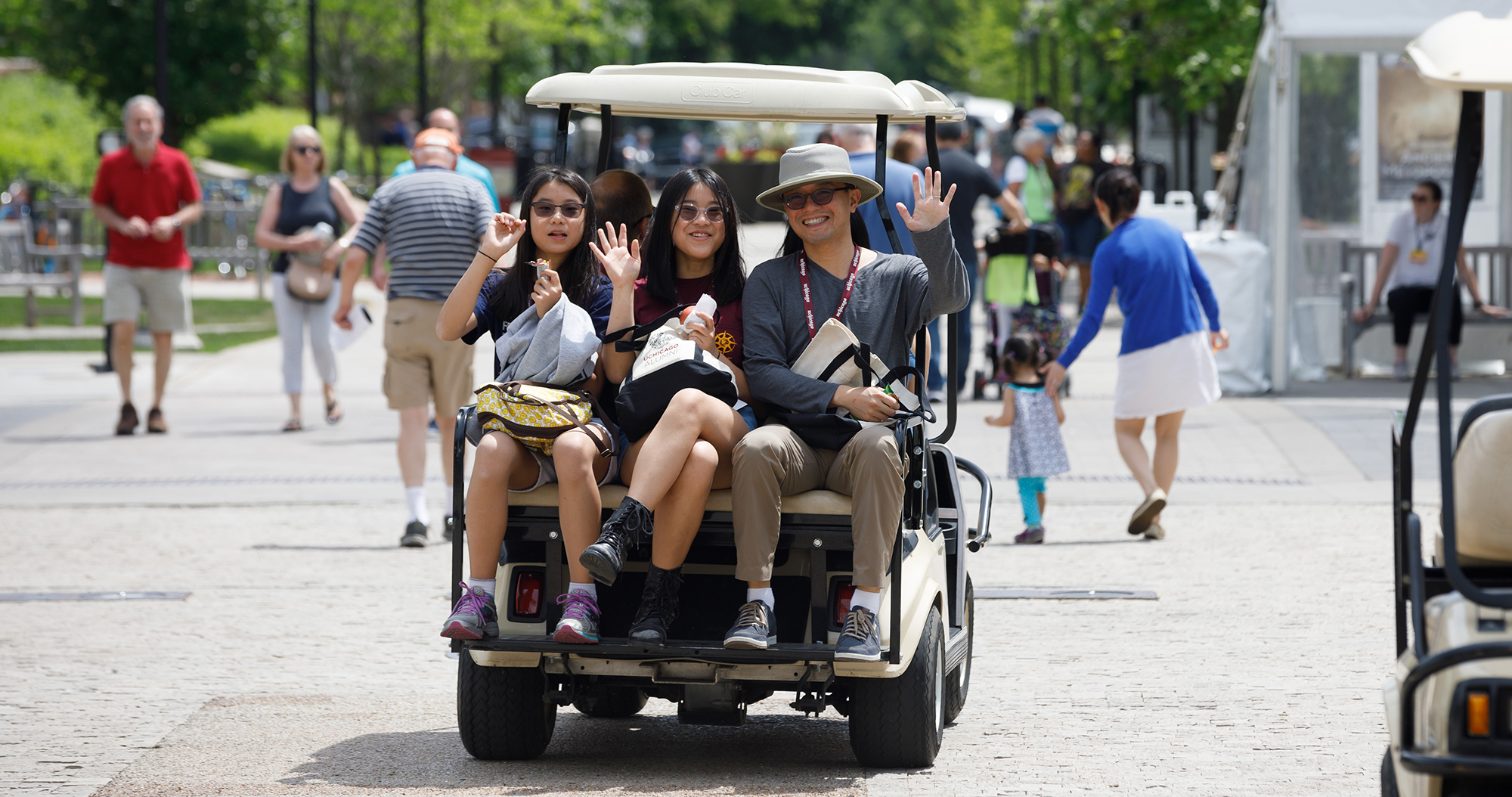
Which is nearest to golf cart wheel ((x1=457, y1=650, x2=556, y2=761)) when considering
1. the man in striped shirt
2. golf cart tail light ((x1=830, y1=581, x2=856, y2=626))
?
golf cart tail light ((x1=830, y1=581, x2=856, y2=626))

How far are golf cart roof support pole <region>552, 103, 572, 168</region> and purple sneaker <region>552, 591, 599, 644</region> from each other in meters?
1.50

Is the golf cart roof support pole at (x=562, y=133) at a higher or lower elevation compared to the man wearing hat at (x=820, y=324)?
higher

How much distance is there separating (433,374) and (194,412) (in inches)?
204

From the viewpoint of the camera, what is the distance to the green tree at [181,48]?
93.8 ft

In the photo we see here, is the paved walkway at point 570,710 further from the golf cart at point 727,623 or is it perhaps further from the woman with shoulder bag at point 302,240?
the woman with shoulder bag at point 302,240

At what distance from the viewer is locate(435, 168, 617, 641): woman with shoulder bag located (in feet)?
15.5

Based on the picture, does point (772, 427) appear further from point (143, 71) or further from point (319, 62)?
point (319, 62)

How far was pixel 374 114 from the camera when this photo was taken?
4544cm

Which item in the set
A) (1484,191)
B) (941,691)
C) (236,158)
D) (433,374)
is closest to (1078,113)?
(236,158)

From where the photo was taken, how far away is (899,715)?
15.6ft

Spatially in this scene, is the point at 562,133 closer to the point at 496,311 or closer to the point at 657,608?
the point at 496,311

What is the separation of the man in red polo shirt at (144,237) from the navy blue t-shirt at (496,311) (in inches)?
263

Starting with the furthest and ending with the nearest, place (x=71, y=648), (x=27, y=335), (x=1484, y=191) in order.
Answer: (x=27, y=335) → (x=1484, y=191) → (x=71, y=648)

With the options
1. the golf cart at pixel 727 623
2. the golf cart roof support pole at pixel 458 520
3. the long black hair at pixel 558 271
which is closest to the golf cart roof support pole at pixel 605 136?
the long black hair at pixel 558 271
